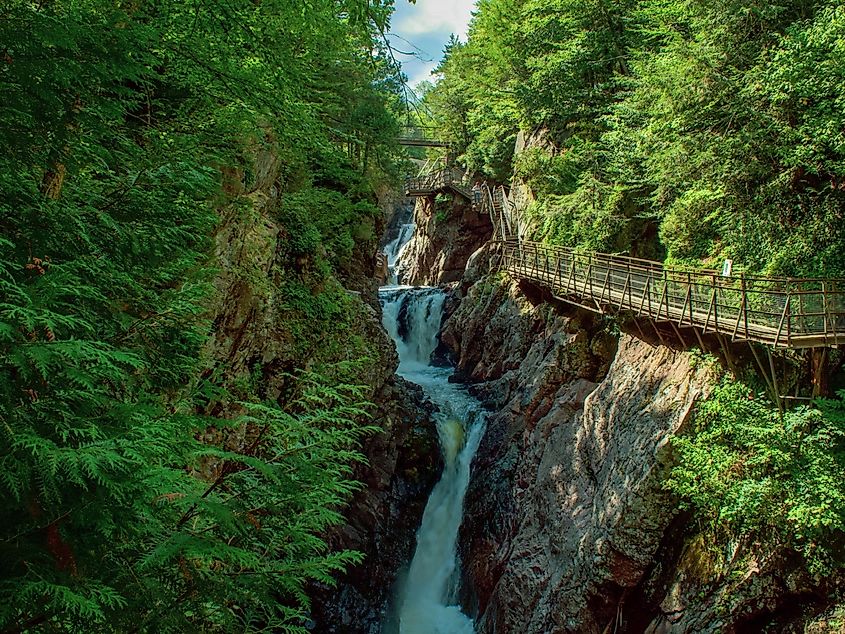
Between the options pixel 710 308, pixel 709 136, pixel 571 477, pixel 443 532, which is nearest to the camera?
pixel 710 308

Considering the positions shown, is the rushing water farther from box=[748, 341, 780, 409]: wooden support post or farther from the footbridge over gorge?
box=[748, 341, 780, 409]: wooden support post

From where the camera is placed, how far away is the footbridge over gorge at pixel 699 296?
7.26 meters

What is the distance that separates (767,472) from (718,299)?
3016 millimetres

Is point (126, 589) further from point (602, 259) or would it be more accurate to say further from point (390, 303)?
point (390, 303)

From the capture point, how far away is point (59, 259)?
2502 mm

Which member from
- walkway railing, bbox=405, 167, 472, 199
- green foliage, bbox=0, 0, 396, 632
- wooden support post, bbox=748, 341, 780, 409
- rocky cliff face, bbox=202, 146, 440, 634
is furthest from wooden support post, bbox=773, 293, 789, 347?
walkway railing, bbox=405, 167, 472, 199

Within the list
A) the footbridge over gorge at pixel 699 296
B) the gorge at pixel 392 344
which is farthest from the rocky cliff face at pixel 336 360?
the footbridge over gorge at pixel 699 296

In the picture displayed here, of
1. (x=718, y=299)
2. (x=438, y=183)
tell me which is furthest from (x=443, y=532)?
(x=438, y=183)

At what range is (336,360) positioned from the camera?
1088cm

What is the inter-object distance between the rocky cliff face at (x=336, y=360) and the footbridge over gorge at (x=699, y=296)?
5854 mm

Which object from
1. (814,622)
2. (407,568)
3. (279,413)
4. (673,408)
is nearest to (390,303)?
(407,568)

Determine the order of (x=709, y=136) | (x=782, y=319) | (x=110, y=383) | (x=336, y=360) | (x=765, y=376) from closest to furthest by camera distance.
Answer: (x=110, y=383)
(x=782, y=319)
(x=765, y=376)
(x=709, y=136)
(x=336, y=360)

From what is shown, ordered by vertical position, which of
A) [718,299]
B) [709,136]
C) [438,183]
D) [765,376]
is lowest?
[765,376]

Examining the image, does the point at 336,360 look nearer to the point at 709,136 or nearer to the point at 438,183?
the point at 709,136
